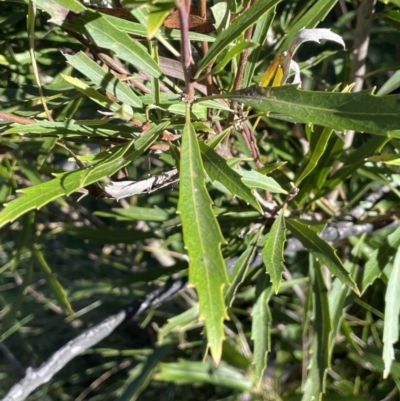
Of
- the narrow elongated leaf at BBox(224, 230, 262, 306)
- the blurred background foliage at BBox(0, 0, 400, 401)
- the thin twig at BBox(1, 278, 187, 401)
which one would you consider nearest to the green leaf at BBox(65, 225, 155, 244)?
the blurred background foliage at BBox(0, 0, 400, 401)

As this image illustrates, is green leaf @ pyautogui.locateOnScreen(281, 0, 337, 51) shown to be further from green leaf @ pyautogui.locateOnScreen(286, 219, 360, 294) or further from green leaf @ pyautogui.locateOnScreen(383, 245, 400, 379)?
green leaf @ pyautogui.locateOnScreen(383, 245, 400, 379)

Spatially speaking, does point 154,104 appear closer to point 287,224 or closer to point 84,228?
point 287,224

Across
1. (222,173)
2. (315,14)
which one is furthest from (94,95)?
(315,14)

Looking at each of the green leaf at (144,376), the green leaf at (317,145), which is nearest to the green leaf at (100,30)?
the green leaf at (317,145)

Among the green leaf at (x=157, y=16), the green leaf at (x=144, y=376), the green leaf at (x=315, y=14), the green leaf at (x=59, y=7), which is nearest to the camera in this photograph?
the green leaf at (x=157, y=16)

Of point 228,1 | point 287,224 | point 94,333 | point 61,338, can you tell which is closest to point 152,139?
point 228,1

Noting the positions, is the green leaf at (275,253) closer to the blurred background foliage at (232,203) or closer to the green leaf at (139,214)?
the blurred background foliage at (232,203)

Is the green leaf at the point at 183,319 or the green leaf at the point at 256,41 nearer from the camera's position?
the green leaf at the point at 256,41
